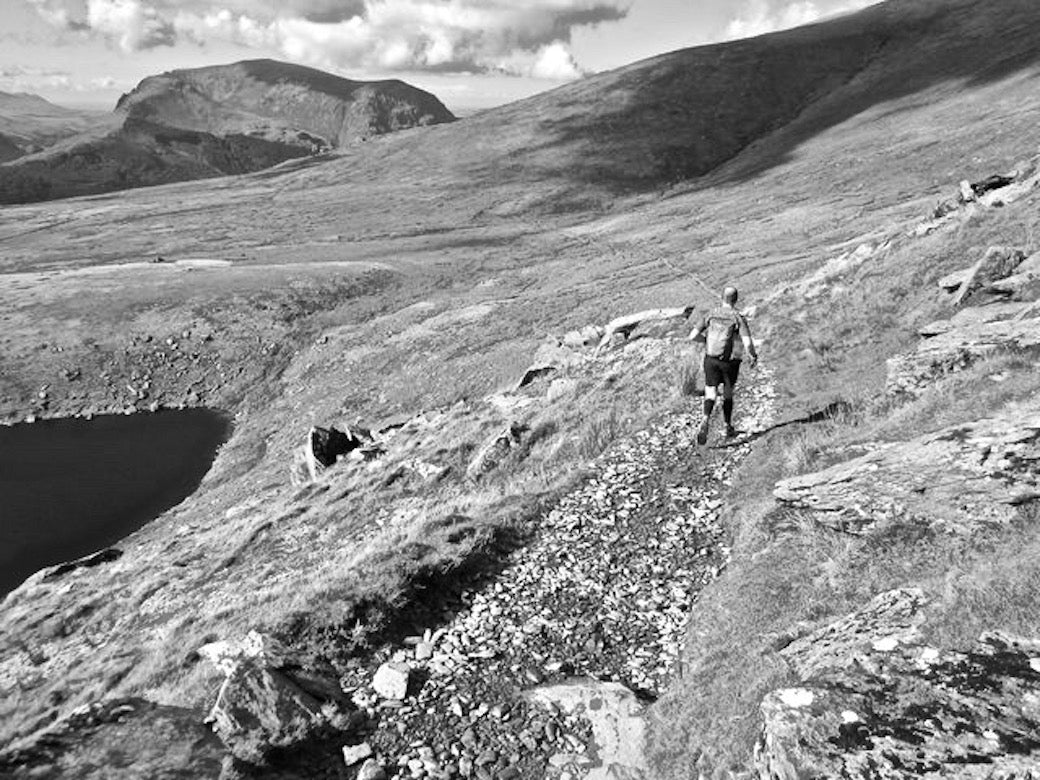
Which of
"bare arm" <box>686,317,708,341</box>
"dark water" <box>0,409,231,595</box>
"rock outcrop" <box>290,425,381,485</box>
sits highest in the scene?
"bare arm" <box>686,317,708,341</box>

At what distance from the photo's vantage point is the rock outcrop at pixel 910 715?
20.8 ft

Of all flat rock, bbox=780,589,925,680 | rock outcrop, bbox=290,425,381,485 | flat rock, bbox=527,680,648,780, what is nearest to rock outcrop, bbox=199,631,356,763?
flat rock, bbox=527,680,648,780

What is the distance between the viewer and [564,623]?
42.7ft

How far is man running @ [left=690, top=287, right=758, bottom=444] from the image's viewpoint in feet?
60.7

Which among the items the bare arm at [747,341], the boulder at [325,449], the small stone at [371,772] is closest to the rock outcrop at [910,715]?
the small stone at [371,772]

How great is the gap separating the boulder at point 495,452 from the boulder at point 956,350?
13.3 m

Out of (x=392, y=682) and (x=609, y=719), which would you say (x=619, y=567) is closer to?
(x=609, y=719)

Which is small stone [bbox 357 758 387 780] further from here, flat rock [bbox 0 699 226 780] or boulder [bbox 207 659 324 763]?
flat rock [bbox 0 699 226 780]

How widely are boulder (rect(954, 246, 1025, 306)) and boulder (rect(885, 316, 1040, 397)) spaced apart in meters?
5.45

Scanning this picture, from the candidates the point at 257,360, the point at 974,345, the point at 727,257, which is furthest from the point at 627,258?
the point at 974,345

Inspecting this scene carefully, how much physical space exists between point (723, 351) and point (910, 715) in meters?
12.4

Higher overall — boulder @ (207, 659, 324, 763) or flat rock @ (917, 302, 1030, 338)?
flat rock @ (917, 302, 1030, 338)

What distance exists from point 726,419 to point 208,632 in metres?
14.2

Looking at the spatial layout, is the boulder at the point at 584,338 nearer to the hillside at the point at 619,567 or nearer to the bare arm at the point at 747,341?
the hillside at the point at 619,567
